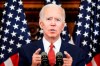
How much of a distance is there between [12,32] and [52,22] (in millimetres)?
1117

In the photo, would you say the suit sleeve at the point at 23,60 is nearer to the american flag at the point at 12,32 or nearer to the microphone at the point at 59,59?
the microphone at the point at 59,59

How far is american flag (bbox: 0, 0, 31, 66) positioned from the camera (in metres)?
2.89

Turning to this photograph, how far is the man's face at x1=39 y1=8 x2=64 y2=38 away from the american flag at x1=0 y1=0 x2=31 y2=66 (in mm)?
1013

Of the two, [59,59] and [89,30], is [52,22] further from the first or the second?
[89,30]

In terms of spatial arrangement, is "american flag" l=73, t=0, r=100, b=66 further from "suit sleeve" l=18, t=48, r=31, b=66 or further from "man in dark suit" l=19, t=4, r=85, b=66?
"suit sleeve" l=18, t=48, r=31, b=66

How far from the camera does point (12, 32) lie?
295 cm

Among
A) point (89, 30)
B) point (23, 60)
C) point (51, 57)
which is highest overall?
point (51, 57)

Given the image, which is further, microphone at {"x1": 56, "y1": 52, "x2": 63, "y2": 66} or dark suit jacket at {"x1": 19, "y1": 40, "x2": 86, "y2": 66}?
dark suit jacket at {"x1": 19, "y1": 40, "x2": 86, "y2": 66}

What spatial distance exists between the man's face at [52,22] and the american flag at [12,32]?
39.9 inches

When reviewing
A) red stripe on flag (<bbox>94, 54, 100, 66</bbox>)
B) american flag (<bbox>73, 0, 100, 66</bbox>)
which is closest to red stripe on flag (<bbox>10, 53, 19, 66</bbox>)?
american flag (<bbox>73, 0, 100, 66</bbox>)

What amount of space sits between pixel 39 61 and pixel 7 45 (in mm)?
1234

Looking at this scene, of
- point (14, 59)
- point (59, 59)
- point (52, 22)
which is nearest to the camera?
point (59, 59)

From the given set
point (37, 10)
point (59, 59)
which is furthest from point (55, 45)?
point (37, 10)

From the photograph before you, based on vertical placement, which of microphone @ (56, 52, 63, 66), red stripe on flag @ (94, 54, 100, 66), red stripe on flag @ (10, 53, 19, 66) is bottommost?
red stripe on flag @ (94, 54, 100, 66)
